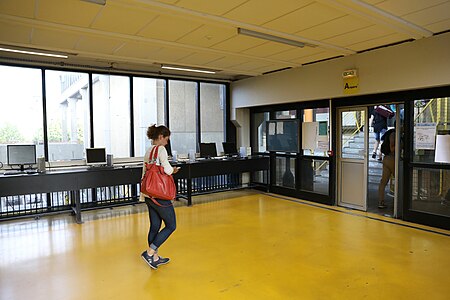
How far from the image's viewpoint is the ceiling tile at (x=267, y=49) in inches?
192

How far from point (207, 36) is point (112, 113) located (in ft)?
10.1

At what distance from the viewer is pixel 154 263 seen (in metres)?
3.50

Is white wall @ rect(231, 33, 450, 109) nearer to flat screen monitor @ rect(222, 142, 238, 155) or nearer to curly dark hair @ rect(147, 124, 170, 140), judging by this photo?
flat screen monitor @ rect(222, 142, 238, 155)

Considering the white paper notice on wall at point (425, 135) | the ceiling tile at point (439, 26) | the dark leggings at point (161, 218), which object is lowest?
the dark leggings at point (161, 218)

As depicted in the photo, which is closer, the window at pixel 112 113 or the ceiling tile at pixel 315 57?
the ceiling tile at pixel 315 57

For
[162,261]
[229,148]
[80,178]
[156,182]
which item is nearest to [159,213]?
[156,182]

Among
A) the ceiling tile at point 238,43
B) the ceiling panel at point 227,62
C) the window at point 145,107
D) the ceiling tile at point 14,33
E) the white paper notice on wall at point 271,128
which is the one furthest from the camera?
the white paper notice on wall at point 271,128

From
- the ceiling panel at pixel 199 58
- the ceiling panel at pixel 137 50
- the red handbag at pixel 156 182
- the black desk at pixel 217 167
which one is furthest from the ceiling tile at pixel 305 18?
the black desk at pixel 217 167

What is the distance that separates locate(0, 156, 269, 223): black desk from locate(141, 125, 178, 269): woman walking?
2277 mm

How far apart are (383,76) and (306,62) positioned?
144 centimetres

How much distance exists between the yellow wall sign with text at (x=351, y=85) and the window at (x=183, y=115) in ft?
11.4

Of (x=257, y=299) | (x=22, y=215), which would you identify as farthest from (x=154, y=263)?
(x=22, y=215)

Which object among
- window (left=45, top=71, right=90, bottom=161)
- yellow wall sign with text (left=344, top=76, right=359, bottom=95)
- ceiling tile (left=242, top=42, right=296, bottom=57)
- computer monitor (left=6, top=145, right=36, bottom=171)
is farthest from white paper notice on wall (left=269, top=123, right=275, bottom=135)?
computer monitor (left=6, top=145, right=36, bottom=171)

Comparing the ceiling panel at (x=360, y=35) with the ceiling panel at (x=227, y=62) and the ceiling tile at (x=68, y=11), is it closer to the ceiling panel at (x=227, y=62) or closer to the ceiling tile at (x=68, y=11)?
the ceiling panel at (x=227, y=62)
